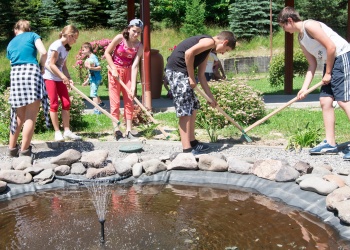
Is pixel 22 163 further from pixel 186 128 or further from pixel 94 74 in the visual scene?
pixel 94 74

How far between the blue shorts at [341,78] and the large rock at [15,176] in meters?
3.24

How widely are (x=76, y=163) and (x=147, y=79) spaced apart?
3581 mm

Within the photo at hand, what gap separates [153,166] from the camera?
5.95 m

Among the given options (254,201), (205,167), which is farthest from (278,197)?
(205,167)

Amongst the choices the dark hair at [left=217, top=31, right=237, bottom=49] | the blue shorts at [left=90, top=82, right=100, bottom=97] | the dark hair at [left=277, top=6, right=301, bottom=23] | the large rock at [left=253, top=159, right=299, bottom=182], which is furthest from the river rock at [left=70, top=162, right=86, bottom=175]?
the blue shorts at [left=90, top=82, right=100, bottom=97]

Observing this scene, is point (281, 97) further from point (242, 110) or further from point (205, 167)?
point (205, 167)

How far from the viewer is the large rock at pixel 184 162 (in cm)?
589

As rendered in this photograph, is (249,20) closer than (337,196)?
No

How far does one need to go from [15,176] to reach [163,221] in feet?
5.97

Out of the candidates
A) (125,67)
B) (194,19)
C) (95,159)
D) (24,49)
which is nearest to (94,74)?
(125,67)

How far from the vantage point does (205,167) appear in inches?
231

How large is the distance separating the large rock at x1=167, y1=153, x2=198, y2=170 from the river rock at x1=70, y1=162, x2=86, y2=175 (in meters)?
0.88

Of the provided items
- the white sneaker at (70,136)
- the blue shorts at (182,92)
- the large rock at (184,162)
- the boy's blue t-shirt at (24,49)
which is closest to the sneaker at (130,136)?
the white sneaker at (70,136)

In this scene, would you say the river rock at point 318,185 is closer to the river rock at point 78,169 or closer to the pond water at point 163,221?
the pond water at point 163,221
